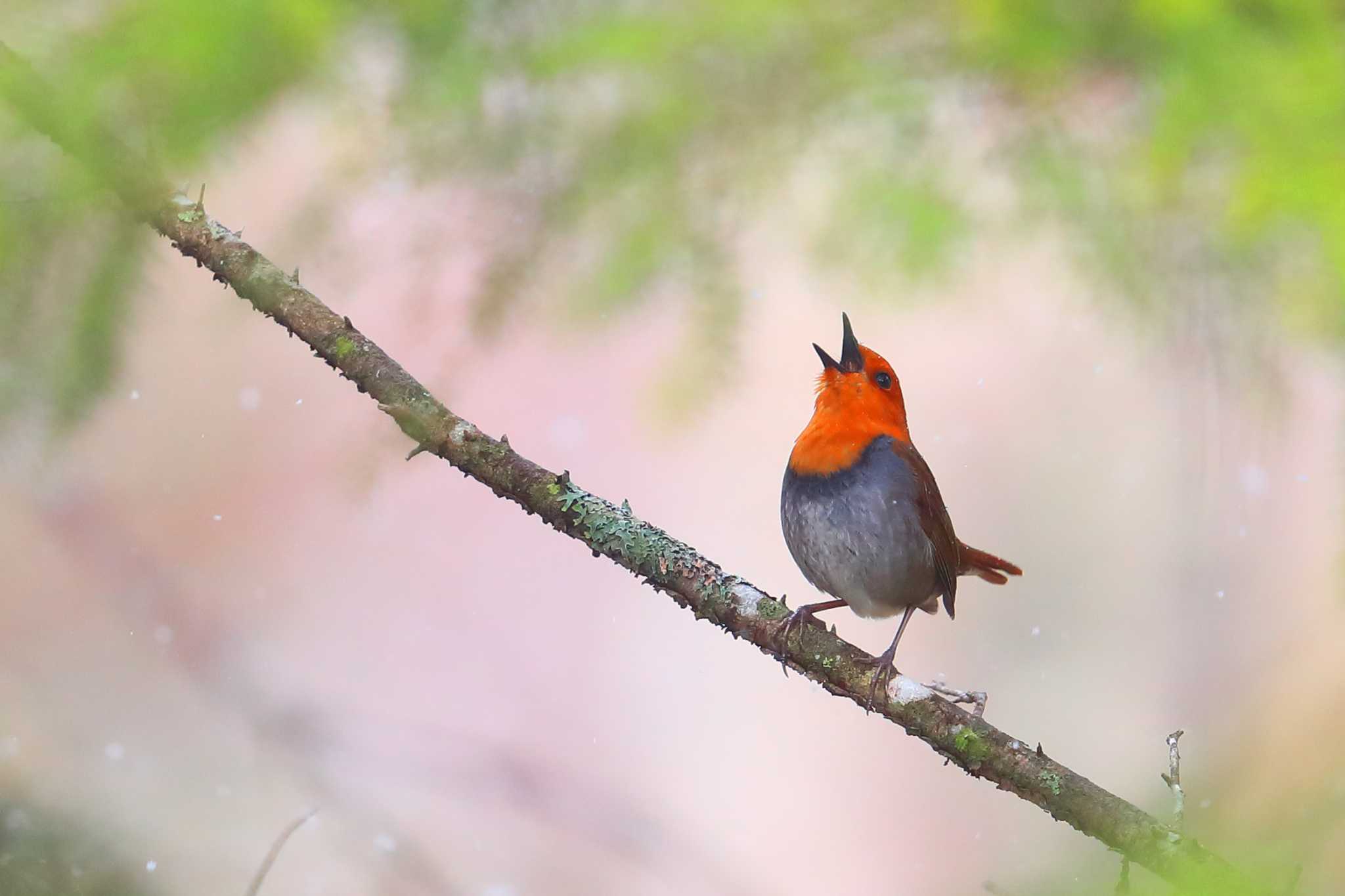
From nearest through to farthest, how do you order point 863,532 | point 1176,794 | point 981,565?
point 1176,794
point 863,532
point 981,565

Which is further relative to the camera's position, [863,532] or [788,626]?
[863,532]

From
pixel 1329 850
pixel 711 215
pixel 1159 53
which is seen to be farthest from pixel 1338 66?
pixel 1329 850

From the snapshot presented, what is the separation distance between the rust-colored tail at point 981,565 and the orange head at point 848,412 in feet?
0.64

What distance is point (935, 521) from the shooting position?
142cm

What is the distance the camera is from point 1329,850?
1869 mm

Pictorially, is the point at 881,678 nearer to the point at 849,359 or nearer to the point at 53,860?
the point at 849,359

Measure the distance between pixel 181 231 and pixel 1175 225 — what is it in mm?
1631

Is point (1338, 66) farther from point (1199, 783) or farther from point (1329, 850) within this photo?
point (1199, 783)

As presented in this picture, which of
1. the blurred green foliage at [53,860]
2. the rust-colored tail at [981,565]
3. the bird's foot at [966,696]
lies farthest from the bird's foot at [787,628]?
the blurred green foliage at [53,860]

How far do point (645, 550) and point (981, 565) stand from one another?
2.23 ft

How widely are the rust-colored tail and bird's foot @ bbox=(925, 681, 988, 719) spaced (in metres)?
0.47

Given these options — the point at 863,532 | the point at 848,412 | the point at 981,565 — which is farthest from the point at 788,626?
the point at 981,565

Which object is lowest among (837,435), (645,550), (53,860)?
(53,860)

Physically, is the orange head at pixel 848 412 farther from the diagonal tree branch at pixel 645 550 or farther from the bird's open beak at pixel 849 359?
the diagonal tree branch at pixel 645 550
